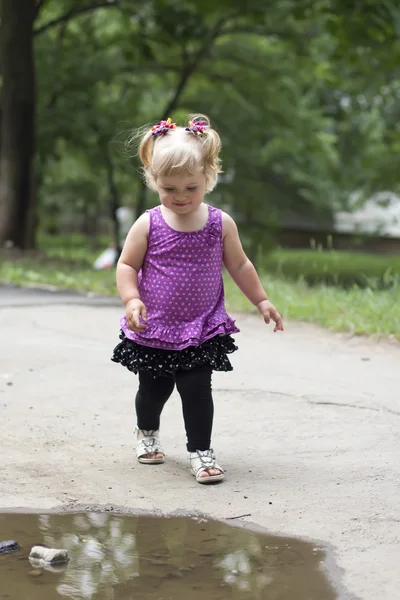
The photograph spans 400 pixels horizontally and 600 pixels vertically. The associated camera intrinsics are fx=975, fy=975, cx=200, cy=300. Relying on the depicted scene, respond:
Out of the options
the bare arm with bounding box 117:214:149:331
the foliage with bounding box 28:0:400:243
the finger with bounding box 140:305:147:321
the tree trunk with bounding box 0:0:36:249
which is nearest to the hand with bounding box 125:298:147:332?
the finger with bounding box 140:305:147:321

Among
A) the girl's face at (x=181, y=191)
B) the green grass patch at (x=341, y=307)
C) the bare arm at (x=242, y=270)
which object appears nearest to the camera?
the girl's face at (x=181, y=191)

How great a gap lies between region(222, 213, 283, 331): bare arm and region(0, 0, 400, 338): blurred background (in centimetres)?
276

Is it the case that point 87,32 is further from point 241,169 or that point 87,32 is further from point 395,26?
point 395,26

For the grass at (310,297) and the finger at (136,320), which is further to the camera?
the grass at (310,297)

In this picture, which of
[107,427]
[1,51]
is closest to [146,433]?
[107,427]

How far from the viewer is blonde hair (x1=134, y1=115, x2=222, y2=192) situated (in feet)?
12.0

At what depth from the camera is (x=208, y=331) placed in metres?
3.74

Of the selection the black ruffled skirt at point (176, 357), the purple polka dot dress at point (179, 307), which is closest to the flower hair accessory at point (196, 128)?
the purple polka dot dress at point (179, 307)

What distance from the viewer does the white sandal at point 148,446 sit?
12.5ft

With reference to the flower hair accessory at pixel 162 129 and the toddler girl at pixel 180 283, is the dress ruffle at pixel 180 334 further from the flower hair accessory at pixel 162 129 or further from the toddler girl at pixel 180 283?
the flower hair accessory at pixel 162 129

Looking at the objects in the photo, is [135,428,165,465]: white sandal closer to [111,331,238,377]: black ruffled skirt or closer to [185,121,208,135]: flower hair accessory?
[111,331,238,377]: black ruffled skirt

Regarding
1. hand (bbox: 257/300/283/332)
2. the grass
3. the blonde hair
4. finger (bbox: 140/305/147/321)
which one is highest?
the blonde hair

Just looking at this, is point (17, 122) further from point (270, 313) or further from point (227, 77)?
point (270, 313)

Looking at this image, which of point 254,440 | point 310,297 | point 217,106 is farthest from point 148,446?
point 217,106
